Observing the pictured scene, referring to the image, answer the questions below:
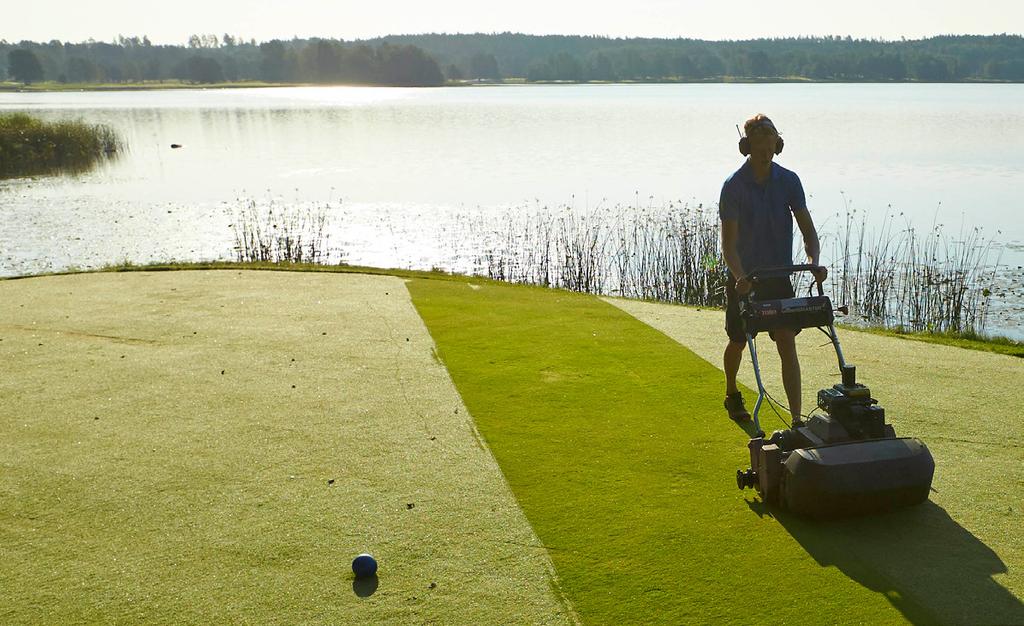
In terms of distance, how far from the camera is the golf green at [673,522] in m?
3.90

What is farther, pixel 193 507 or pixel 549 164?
pixel 549 164

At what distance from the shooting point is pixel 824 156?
3092 centimetres

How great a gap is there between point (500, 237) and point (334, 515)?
47.0 ft

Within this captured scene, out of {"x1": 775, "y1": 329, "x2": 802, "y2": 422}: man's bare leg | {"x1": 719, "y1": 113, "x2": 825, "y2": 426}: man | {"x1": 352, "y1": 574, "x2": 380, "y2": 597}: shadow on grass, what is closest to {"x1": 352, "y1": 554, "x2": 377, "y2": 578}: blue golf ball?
{"x1": 352, "y1": 574, "x2": 380, "y2": 597}: shadow on grass

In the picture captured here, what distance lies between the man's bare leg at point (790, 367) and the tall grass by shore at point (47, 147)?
29.9 meters

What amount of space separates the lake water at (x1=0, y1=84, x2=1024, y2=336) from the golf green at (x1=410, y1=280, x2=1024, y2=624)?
27.6ft

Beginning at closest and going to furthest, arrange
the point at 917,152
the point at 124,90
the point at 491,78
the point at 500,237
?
the point at 500,237 < the point at 917,152 < the point at 124,90 < the point at 491,78

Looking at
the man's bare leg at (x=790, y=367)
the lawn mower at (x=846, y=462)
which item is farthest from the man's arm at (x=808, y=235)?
the lawn mower at (x=846, y=462)

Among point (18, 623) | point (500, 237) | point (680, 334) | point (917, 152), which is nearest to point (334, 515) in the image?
point (18, 623)

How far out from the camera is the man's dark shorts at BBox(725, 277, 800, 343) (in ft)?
18.0

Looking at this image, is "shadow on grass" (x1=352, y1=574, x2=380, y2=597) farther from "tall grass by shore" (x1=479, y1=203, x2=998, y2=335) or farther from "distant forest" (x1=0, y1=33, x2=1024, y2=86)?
"distant forest" (x1=0, y1=33, x2=1024, y2=86)

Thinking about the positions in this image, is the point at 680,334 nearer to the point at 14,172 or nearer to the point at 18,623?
the point at 18,623

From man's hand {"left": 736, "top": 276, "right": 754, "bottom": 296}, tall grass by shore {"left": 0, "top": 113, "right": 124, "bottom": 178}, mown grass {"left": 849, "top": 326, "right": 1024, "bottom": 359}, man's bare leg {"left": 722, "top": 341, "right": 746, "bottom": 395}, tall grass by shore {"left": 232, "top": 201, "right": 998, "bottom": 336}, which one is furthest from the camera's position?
tall grass by shore {"left": 0, "top": 113, "right": 124, "bottom": 178}

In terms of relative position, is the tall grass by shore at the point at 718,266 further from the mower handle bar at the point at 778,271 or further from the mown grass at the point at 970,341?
the mower handle bar at the point at 778,271
